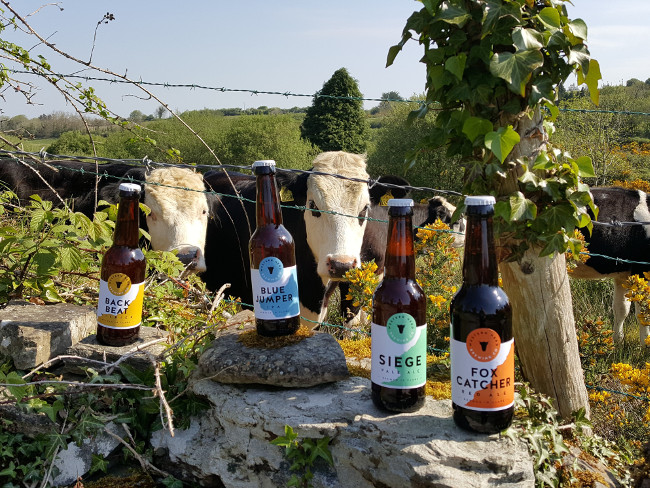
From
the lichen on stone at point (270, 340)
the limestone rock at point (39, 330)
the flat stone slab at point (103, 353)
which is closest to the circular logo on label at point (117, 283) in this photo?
the flat stone slab at point (103, 353)

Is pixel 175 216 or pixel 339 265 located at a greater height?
pixel 175 216

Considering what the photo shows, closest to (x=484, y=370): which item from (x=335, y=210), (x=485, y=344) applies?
(x=485, y=344)

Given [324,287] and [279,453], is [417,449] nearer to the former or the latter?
[279,453]

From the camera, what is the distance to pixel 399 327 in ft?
5.57

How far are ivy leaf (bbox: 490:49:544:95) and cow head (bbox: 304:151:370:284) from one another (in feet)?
9.10

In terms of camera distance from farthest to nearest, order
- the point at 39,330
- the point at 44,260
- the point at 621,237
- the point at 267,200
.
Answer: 1. the point at 621,237
2. the point at 44,260
3. the point at 39,330
4. the point at 267,200

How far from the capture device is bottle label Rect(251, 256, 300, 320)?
6.58ft

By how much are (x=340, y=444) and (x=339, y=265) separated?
8.71 ft

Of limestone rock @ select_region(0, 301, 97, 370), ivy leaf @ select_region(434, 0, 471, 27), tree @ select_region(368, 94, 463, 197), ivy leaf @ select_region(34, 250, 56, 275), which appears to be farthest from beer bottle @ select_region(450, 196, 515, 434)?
tree @ select_region(368, 94, 463, 197)

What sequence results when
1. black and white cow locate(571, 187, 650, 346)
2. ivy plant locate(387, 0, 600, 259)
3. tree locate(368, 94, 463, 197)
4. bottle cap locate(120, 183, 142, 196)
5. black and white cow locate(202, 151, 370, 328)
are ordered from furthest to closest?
tree locate(368, 94, 463, 197), black and white cow locate(571, 187, 650, 346), black and white cow locate(202, 151, 370, 328), bottle cap locate(120, 183, 142, 196), ivy plant locate(387, 0, 600, 259)

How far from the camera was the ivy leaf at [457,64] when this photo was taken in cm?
183

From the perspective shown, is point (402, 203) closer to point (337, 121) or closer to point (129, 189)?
point (129, 189)

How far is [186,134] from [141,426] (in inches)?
931

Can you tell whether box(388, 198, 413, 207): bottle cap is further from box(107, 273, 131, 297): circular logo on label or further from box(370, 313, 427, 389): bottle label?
box(107, 273, 131, 297): circular logo on label
